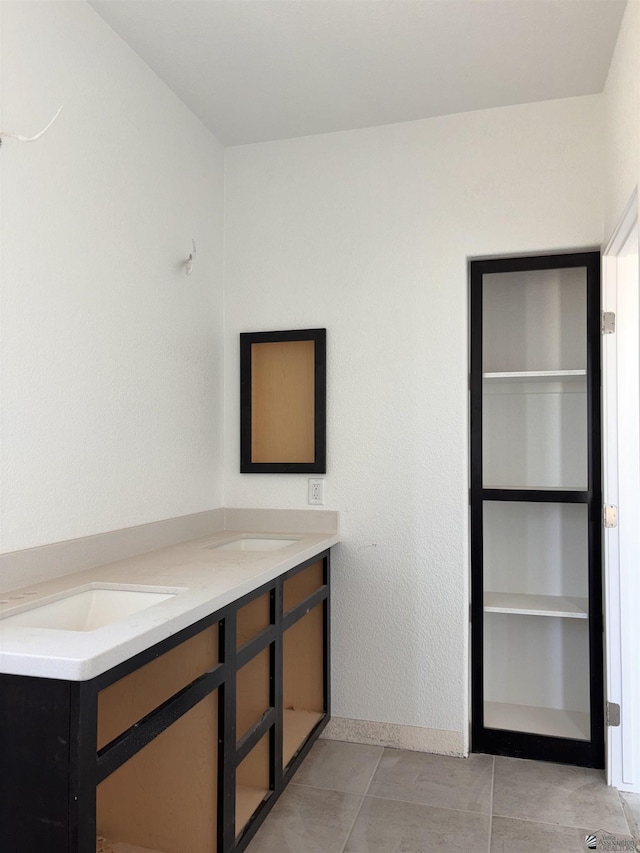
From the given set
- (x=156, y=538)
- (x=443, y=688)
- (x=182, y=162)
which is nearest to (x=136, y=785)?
(x=156, y=538)

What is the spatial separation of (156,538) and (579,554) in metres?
1.80

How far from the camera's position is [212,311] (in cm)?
302

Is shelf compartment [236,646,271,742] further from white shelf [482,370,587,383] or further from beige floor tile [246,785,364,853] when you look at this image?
white shelf [482,370,587,383]

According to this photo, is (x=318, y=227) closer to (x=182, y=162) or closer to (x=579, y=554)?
(x=182, y=162)

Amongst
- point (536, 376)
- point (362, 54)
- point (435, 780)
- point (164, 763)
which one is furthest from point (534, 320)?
point (164, 763)

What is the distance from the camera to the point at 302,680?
2.64 meters

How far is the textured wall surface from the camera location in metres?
1.97

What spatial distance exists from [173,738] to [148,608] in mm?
340

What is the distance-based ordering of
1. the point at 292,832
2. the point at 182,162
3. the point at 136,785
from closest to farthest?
the point at 136,785
the point at 292,832
the point at 182,162

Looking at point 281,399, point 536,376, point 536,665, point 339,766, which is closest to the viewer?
point 339,766

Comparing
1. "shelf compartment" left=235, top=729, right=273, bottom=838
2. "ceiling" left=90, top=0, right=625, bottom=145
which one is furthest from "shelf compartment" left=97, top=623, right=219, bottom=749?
"ceiling" left=90, top=0, right=625, bottom=145

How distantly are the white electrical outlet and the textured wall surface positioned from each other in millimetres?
1536

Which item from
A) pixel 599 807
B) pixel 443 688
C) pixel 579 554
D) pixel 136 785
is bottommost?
pixel 599 807

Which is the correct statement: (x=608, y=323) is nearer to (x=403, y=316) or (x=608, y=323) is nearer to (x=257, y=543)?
(x=403, y=316)
